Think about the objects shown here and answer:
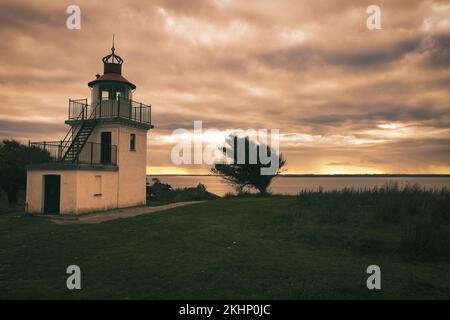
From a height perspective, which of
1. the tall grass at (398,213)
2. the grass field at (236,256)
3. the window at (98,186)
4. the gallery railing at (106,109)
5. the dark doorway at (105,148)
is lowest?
the grass field at (236,256)

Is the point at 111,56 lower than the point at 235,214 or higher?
higher

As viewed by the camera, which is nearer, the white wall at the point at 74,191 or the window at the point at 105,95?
the white wall at the point at 74,191

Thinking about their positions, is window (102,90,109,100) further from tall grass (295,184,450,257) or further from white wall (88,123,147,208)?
tall grass (295,184,450,257)

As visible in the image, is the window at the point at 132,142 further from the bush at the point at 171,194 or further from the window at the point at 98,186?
the bush at the point at 171,194

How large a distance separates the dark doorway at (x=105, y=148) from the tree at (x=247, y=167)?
16921 mm

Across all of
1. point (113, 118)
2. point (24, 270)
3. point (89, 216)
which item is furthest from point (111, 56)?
point (24, 270)

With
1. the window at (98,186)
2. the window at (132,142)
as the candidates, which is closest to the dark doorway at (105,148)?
the window at (132,142)

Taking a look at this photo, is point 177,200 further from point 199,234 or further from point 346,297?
point 346,297

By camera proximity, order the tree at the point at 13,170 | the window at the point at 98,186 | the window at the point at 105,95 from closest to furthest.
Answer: the window at the point at 98,186 < the window at the point at 105,95 < the tree at the point at 13,170

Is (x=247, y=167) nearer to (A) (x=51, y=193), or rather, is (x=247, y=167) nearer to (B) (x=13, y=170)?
(A) (x=51, y=193)

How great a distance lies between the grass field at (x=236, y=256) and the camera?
7.20 meters

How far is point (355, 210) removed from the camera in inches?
637

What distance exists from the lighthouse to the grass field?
3566 mm
